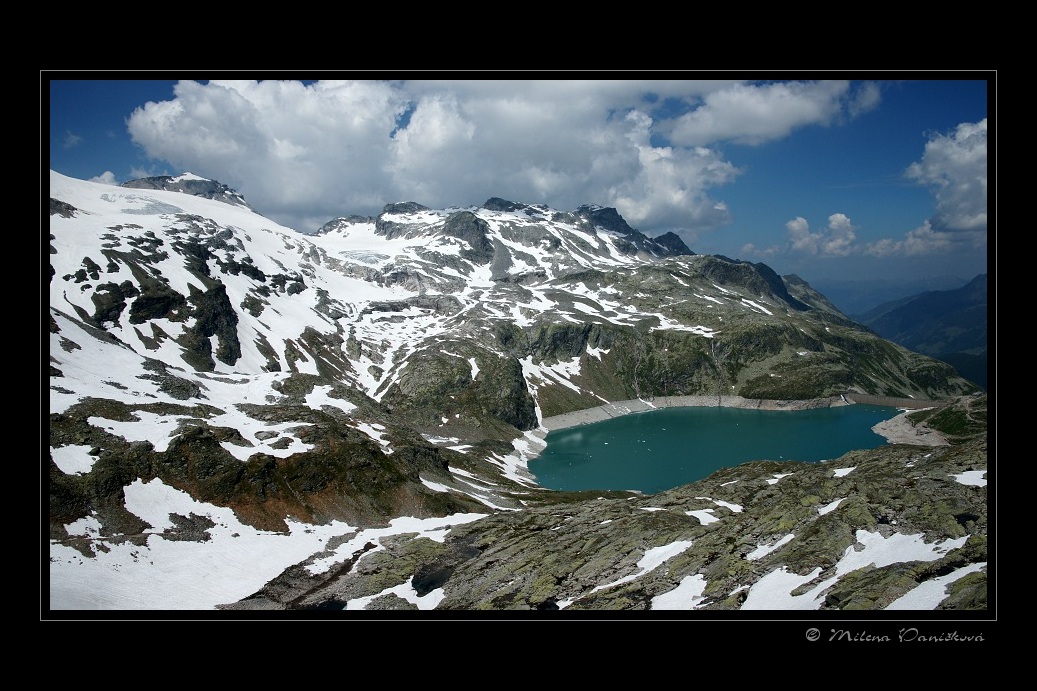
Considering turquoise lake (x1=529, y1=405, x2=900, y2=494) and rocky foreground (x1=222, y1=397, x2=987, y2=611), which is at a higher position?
rocky foreground (x1=222, y1=397, x2=987, y2=611)

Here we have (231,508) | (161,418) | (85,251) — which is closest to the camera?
(231,508)

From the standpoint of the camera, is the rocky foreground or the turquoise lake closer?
the rocky foreground

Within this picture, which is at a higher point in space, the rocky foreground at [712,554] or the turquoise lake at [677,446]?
the rocky foreground at [712,554]

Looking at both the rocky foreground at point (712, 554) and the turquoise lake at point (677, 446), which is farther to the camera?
the turquoise lake at point (677, 446)
